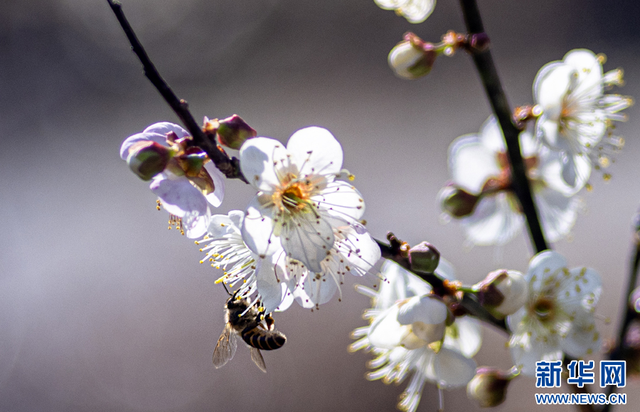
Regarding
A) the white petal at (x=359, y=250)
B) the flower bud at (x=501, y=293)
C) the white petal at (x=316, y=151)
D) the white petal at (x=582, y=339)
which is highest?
the white petal at (x=316, y=151)

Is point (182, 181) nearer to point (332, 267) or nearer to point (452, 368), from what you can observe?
point (332, 267)

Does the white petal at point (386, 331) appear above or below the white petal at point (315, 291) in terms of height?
below

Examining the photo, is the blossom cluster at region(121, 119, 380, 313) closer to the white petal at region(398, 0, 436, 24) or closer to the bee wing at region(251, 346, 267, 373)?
the bee wing at region(251, 346, 267, 373)

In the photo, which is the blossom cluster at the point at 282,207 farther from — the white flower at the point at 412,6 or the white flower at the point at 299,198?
the white flower at the point at 412,6

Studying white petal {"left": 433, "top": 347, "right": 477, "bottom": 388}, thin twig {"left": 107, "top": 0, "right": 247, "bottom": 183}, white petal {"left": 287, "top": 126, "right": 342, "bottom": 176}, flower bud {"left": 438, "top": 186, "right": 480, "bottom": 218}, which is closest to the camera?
thin twig {"left": 107, "top": 0, "right": 247, "bottom": 183}

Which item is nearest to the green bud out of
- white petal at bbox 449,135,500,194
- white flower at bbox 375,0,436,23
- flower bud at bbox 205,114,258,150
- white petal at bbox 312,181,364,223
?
flower bud at bbox 205,114,258,150

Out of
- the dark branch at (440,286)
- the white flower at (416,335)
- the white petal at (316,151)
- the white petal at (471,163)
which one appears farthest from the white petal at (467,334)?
the white petal at (316,151)
